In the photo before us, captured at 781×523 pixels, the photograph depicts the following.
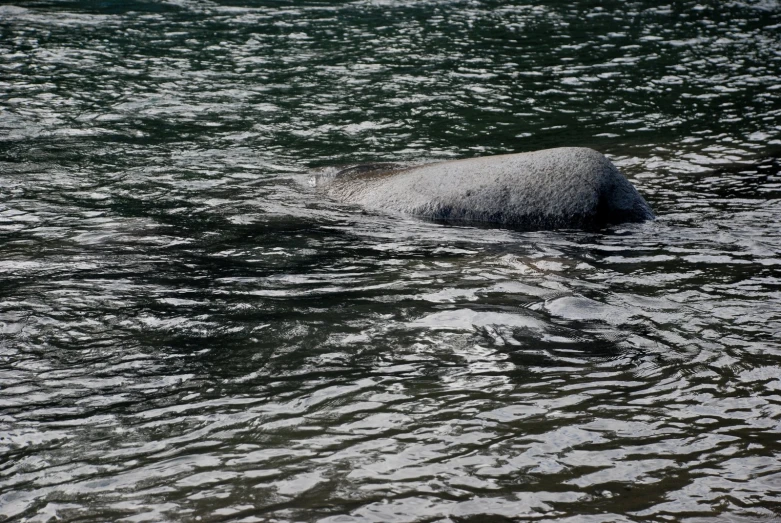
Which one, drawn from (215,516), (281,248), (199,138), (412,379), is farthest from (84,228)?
(215,516)

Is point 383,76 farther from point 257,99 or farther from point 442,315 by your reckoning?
point 442,315

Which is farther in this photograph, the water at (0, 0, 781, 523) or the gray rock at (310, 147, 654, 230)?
the gray rock at (310, 147, 654, 230)

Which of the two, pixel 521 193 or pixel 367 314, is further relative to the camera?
pixel 521 193

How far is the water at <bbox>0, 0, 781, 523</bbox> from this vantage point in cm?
448

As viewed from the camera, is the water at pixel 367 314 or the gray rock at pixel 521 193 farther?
the gray rock at pixel 521 193

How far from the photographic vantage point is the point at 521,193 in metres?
9.34

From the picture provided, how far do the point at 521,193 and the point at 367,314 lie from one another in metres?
3.33

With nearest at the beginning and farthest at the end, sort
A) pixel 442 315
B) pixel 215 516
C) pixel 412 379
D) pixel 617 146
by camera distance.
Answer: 1. pixel 215 516
2. pixel 412 379
3. pixel 442 315
4. pixel 617 146

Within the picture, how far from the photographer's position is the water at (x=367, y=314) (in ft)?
14.7

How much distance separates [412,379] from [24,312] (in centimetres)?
306

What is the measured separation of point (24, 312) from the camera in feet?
21.6

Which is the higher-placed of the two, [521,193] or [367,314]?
[521,193]

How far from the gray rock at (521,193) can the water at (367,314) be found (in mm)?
329

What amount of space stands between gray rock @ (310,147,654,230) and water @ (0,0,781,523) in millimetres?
329
